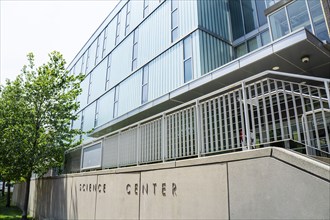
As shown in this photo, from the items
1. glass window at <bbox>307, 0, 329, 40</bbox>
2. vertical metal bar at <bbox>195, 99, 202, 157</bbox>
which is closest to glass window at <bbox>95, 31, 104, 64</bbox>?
glass window at <bbox>307, 0, 329, 40</bbox>

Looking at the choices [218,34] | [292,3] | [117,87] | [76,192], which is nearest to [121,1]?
[117,87]

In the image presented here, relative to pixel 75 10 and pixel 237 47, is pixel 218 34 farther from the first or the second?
pixel 75 10

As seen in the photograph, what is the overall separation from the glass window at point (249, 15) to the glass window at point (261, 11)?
0.74 ft

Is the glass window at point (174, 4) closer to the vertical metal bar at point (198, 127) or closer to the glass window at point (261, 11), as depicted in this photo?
the glass window at point (261, 11)

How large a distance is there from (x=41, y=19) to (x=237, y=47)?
9.96 metres

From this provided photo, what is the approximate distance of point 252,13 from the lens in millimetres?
14055

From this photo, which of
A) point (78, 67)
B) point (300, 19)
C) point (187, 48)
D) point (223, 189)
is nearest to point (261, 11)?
point (187, 48)

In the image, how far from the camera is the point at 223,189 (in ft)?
12.4

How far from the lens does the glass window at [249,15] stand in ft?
44.9

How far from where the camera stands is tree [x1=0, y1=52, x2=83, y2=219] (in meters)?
13.5

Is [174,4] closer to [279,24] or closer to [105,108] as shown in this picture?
[279,24]

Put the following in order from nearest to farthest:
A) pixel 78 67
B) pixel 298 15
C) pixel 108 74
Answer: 1. pixel 298 15
2. pixel 108 74
3. pixel 78 67

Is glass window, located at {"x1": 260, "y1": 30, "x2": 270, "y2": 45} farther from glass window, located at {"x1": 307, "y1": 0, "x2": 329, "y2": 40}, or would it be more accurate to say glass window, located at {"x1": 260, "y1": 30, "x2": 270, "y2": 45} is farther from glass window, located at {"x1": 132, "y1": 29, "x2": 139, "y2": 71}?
glass window, located at {"x1": 132, "y1": 29, "x2": 139, "y2": 71}

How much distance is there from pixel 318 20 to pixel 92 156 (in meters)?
8.95
